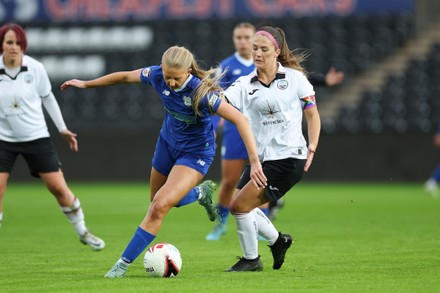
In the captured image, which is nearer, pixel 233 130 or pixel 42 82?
pixel 42 82

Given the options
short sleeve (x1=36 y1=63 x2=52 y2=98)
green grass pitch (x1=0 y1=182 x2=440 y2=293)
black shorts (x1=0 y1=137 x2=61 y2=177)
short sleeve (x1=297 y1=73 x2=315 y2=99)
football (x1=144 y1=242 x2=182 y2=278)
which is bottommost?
green grass pitch (x1=0 y1=182 x2=440 y2=293)

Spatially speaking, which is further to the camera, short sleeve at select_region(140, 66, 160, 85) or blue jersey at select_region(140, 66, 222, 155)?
short sleeve at select_region(140, 66, 160, 85)

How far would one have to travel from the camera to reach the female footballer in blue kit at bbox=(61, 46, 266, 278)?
7.92 m

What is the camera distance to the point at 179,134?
847cm

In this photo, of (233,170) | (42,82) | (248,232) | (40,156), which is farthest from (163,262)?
(233,170)

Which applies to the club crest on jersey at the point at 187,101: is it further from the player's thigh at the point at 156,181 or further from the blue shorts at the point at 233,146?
the blue shorts at the point at 233,146

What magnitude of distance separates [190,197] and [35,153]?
6.49 ft

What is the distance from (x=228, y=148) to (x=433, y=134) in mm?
12745

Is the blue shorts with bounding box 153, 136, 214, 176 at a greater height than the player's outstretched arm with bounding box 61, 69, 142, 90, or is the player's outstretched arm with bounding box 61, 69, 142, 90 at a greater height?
the player's outstretched arm with bounding box 61, 69, 142, 90

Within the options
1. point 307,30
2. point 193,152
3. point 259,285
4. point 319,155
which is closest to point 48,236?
point 193,152

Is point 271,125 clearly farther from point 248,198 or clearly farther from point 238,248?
point 238,248

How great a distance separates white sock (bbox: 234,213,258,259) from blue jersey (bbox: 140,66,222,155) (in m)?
0.66

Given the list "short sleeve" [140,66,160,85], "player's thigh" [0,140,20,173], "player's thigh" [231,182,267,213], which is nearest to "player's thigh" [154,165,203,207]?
"player's thigh" [231,182,267,213]

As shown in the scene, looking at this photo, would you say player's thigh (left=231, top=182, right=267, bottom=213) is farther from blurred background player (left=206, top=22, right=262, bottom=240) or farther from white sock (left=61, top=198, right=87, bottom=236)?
blurred background player (left=206, top=22, right=262, bottom=240)
